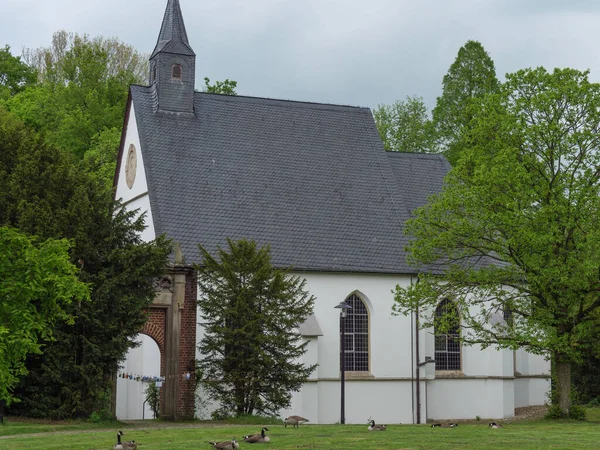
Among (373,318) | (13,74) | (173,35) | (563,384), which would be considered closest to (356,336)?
(373,318)

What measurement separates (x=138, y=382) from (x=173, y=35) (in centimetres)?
1294

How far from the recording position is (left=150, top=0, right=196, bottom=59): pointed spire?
124 ft

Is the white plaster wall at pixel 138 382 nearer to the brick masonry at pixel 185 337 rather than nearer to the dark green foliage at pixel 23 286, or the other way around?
the brick masonry at pixel 185 337

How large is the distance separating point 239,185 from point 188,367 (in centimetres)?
Answer: 744

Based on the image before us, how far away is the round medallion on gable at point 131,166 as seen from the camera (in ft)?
122

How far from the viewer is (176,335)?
104 ft

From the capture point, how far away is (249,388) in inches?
1155

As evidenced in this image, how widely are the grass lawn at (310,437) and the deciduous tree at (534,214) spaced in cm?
422

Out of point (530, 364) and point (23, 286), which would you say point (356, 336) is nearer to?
point (530, 364)

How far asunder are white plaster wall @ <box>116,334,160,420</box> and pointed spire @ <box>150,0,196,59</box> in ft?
35.3

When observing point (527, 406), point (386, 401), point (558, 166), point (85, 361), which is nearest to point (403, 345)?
point (386, 401)

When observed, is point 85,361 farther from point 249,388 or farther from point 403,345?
point 403,345

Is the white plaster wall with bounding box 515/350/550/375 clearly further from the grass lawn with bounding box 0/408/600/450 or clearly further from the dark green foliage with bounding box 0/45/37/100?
the dark green foliage with bounding box 0/45/37/100

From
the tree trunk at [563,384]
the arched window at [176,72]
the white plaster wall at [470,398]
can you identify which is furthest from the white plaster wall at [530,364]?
the arched window at [176,72]
